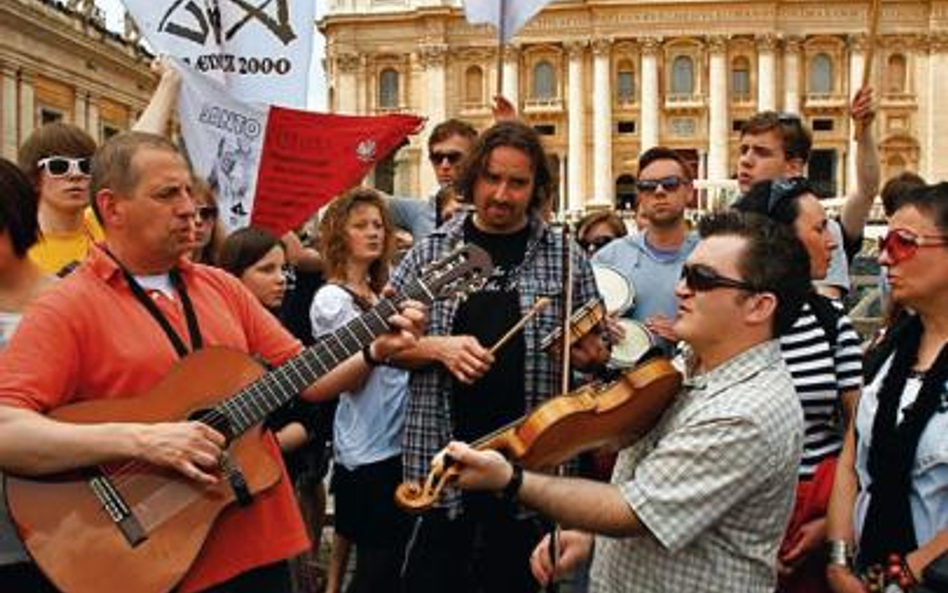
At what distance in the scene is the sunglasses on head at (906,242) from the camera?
3184 mm

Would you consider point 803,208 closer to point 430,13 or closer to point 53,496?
point 53,496

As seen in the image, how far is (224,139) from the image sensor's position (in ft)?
17.9

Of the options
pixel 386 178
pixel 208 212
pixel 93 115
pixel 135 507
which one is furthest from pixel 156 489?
pixel 386 178

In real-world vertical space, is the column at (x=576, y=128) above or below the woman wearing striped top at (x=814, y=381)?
above

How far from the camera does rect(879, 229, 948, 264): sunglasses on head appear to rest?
10.4ft

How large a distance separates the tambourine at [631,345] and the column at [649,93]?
179 feet

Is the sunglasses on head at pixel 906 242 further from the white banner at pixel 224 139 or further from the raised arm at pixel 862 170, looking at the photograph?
the white banner at pixel 224 139

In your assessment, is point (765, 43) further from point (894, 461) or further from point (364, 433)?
point (894, 461)

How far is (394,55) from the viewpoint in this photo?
60.6 meters

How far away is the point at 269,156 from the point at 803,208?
8.71ft

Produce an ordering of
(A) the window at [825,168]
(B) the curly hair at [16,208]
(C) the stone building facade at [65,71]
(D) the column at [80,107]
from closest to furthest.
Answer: (B) the curly hair at [16,208] → (C) the stone building facade at [65,71] → (D) the column at [80,107] → (A) the window at [825,168]

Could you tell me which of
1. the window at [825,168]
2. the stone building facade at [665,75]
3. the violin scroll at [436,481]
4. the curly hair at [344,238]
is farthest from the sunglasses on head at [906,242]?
the window at [825,168]

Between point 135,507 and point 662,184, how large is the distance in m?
3.15

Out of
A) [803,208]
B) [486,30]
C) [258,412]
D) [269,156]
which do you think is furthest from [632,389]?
[486,30]
